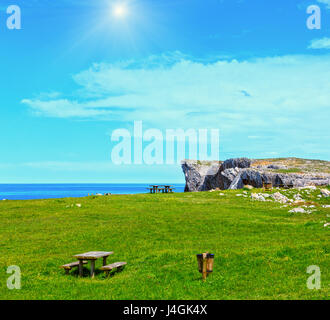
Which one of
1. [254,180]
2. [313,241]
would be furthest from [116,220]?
[254,180]

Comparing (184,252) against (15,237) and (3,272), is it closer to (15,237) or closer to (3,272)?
(3,272)

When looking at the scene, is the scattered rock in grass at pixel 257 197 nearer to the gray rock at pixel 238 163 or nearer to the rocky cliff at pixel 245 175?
the rocky cliff at pixel 245 175

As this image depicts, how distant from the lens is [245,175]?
75062 mm

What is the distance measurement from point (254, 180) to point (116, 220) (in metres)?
45.6

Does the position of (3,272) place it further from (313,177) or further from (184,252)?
(313,177)

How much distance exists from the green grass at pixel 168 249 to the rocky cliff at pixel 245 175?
32398 mm

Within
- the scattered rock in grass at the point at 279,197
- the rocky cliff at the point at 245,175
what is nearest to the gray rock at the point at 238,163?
the rocky cliff at the point at 245,175

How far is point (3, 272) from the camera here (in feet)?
59.8

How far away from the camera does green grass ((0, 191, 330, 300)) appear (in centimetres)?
1453
